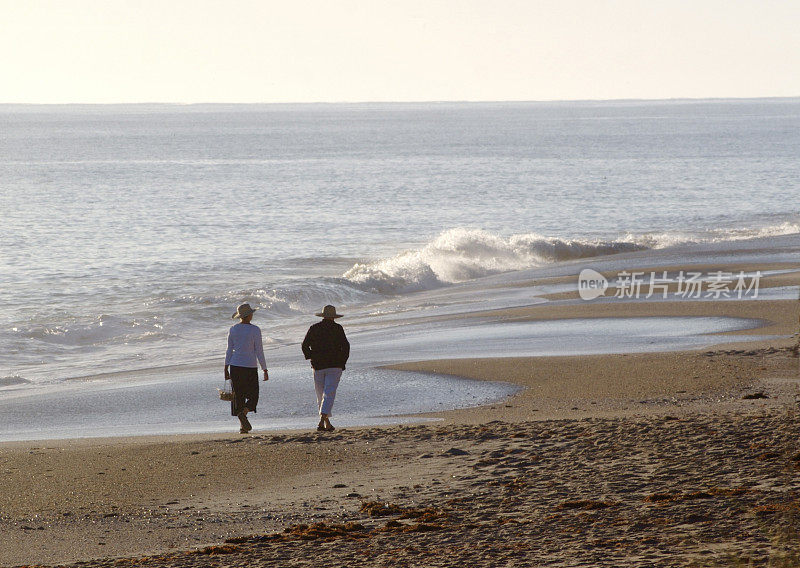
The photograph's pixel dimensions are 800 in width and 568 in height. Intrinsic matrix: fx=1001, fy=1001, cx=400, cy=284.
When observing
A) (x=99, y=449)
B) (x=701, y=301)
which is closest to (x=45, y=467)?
(x=99, y=449)

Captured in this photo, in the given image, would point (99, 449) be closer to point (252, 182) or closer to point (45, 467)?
point (45, 467)

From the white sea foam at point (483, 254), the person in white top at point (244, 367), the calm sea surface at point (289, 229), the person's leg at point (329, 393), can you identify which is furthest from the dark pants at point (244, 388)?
the white sea foam at point (483, 254)

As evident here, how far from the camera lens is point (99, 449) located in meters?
9.48

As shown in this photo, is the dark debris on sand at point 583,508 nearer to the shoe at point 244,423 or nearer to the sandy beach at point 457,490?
the sandy beach at point 457,490

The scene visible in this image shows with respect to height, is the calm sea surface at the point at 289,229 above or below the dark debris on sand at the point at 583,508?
above

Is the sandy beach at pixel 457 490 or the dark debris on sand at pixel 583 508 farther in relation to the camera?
the sandy beach at pixel 457 490

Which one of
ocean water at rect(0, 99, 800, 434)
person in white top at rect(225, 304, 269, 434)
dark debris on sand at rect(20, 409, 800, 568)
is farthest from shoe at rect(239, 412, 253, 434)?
ocean water at rect(0, 99, 800, 434)

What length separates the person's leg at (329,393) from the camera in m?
10.2

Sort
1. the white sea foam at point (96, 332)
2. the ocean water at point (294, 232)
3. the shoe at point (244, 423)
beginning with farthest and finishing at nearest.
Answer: the ocean water at point (294, 232), the white sea foam at point (96, 332), the shoe at point (244, 423)

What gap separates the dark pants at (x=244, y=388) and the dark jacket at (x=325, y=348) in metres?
0.63

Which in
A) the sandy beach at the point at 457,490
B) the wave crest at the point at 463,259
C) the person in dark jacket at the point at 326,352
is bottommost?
the sandy beach at the point at 457,490

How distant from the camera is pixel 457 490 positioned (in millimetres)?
7469

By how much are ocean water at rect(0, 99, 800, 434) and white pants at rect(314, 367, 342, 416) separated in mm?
3654

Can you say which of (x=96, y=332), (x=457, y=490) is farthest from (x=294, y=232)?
(x=457, y=490)
